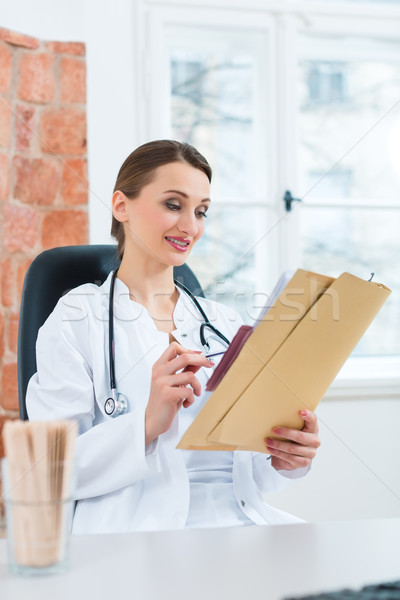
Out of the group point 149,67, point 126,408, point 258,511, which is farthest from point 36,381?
point 149,67

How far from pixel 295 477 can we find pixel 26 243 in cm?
136

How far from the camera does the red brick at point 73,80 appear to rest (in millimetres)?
2268

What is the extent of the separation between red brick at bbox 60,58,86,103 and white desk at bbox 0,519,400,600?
1.85 metres

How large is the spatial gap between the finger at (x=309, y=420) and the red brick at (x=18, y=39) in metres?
1.75

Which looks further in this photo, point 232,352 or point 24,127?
point 24,127

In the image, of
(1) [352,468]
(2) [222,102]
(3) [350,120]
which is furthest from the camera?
(3) [350,120]

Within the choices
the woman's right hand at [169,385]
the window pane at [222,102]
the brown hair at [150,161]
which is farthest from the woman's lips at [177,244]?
the window pane at [222,102]

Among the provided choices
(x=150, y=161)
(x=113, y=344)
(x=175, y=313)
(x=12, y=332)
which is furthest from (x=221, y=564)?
(x=12, y=332)

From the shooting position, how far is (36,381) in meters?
1.24

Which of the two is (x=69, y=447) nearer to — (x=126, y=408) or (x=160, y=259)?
(x=126, y=408)

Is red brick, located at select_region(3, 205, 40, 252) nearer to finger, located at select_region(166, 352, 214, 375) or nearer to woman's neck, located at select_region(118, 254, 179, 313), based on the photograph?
woman's neck, located at select_region(118, 254, 179, 313)

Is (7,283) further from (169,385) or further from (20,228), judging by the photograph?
(169,385)

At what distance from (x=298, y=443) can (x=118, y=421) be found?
0.31 metres

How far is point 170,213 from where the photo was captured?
137 cm
